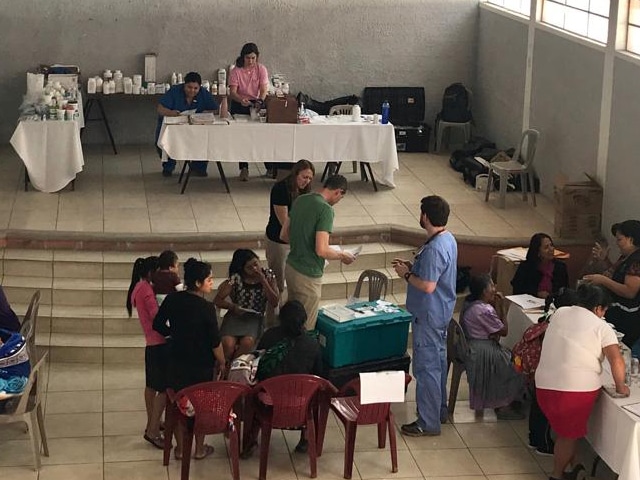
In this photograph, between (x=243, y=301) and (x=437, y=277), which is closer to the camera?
(x=437, y=277)

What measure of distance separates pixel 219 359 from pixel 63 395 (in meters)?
1.79

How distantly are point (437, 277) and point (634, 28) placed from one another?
4.23 metres

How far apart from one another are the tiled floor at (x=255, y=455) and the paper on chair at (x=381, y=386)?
2.21 ft

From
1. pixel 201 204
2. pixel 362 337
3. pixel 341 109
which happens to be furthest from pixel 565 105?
pixel 362 337

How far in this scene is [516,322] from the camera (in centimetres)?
851

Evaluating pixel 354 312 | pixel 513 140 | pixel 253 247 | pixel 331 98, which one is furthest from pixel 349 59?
pixel 354 312

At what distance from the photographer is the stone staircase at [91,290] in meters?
9.06

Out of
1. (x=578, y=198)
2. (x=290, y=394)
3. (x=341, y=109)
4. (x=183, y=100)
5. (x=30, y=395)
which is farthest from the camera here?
(x=341, y=109)

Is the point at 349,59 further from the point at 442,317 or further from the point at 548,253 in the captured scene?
the point at 442,317

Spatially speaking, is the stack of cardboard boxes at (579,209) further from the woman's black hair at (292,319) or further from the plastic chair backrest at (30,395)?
the plastic chair backrest at (30,395)

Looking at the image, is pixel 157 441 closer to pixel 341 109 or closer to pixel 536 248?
pixel 536 248

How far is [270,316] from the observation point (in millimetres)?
8516

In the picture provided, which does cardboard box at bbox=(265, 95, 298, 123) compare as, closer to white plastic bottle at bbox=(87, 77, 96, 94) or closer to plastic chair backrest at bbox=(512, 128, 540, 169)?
plastic chair backrest at bbox=(512, 128, 540, 169)

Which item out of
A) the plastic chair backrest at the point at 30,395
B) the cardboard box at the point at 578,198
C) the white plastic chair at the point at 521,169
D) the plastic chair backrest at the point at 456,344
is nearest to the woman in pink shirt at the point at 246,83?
the white plastic chair at the point at 521,169
